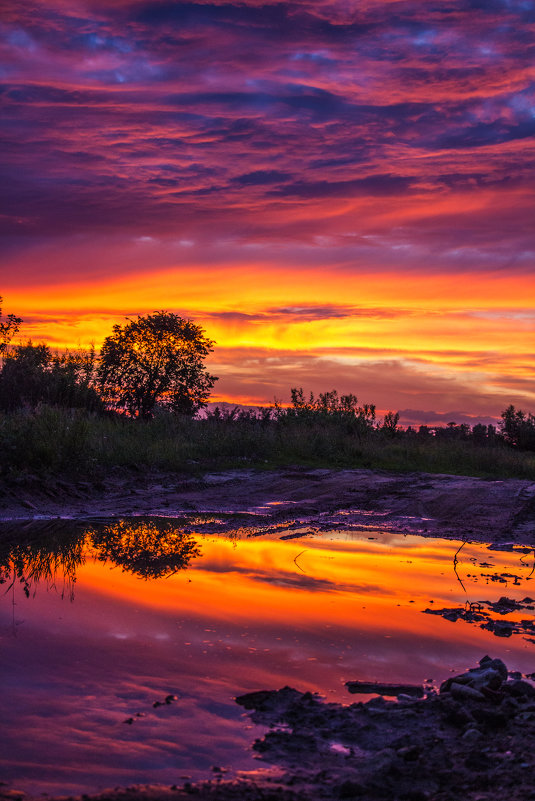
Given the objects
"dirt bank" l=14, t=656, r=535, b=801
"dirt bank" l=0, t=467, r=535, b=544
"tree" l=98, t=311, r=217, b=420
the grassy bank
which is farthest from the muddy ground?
"tree" l=98, t=311, r=217, b=420

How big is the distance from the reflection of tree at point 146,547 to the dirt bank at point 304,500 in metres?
1.14

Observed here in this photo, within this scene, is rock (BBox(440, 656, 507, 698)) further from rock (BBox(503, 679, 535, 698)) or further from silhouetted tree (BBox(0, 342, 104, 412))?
silhouetted tree (BBox(0, 342, 104, 412))

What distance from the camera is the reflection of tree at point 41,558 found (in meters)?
6.66

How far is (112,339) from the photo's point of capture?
34406mm

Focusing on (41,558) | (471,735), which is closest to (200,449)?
(41,558)

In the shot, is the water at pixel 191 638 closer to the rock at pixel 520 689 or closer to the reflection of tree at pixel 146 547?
the reflection of tree at pixel 146 547

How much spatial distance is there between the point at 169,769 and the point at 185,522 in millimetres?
7503

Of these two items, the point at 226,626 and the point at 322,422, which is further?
the point at 322,422

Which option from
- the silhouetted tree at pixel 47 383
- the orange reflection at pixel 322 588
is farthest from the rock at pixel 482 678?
the silhouetted tree at pixel 47 383

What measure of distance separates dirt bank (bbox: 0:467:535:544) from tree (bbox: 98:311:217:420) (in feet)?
60.5

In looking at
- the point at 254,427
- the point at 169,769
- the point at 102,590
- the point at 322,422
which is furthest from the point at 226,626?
the point at 322,422

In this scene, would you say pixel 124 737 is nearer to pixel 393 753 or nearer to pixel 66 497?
pixel 393 753

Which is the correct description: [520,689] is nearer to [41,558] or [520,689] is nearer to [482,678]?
[482,678]

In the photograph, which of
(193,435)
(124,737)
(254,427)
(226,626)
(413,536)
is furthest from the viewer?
(254,427)
